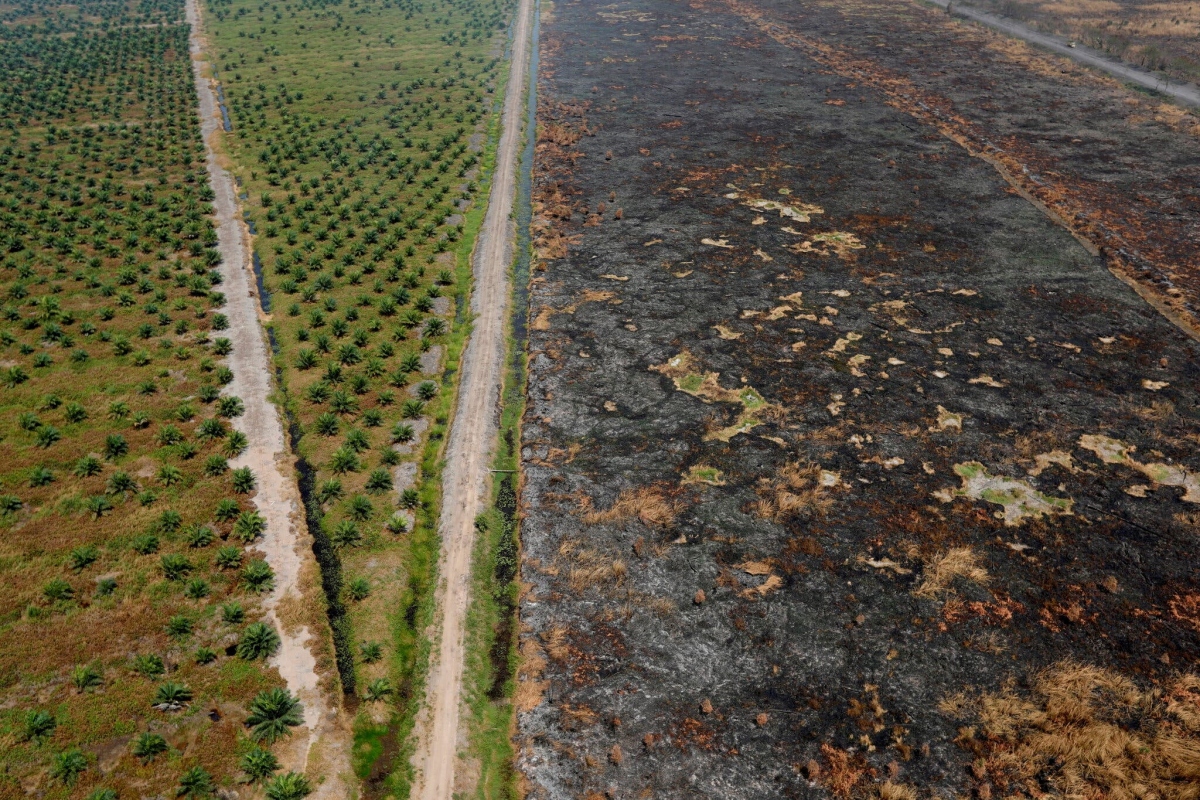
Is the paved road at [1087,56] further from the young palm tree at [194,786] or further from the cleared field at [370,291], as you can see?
the young palm tree at [194,786]

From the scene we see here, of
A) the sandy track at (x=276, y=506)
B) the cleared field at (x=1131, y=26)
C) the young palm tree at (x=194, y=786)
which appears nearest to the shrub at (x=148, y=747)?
the young palm tree at (x=194, y=786)

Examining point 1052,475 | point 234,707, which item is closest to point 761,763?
point 234,707

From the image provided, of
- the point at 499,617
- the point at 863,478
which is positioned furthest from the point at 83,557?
the point at 863,478

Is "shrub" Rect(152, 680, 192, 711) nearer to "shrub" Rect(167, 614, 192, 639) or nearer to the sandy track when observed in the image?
Result: "shrub" Rect(167, 614, 192, 639)

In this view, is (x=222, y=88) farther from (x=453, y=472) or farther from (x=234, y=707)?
(x=234, y=707)

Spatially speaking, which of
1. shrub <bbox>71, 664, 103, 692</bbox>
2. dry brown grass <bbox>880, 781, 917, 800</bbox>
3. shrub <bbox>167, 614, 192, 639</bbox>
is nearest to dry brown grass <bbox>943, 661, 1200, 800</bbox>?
dry brown grass <bbox>880, 781, 917, 800</bbox>

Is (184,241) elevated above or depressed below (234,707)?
above
